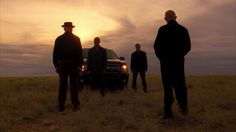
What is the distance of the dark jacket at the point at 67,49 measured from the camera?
10.9m

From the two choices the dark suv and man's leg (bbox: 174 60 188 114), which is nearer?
man's leg (bbox: 174 60 188 114)

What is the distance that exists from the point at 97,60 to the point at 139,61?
364cm

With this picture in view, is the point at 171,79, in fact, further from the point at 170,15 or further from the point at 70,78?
the point at 70,78

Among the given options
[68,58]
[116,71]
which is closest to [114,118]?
[68,58]

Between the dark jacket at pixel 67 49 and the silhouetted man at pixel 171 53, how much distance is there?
2413 mm

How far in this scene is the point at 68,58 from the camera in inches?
431

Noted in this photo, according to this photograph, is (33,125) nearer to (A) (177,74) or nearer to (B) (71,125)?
(B) (71,125)

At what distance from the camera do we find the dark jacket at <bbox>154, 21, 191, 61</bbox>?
30.5 ft

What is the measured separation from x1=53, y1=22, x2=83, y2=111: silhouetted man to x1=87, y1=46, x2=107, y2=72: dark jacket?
11.3ft

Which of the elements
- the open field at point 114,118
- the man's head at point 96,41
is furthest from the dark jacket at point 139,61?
the open field at point 114,118

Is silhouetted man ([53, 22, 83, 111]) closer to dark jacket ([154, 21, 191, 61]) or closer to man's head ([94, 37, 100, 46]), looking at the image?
dark jacket ([154, 21, 191, 61])

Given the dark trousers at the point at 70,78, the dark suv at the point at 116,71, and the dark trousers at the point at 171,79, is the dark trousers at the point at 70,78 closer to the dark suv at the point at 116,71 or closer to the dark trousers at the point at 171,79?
the dark trousers at the point at 171,79

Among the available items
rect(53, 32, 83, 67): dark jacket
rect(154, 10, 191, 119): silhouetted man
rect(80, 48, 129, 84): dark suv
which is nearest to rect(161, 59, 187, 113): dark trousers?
rect(154, 10, 191, 119): silhouetted man

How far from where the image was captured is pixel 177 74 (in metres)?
9.30
